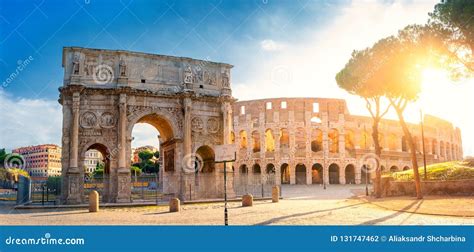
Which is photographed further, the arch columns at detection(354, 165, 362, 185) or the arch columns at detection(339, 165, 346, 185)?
the arch columns at detection(354, 165, 362, 185)

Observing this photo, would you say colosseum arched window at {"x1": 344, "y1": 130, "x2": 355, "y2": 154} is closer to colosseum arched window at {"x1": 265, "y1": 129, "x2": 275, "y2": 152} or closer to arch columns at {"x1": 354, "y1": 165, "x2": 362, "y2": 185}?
arch columns at {"x1": 354, "y1": 165, "x2": 362, "y2": 185}

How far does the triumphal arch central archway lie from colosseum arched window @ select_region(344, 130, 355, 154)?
29291 mm

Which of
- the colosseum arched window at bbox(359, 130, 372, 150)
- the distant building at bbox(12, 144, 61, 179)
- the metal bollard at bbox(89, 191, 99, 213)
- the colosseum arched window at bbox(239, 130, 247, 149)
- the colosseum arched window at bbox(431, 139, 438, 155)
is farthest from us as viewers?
the distant building at bbox(12, 144, 61, 179)

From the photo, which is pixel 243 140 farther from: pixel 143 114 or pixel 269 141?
pixel 143 114

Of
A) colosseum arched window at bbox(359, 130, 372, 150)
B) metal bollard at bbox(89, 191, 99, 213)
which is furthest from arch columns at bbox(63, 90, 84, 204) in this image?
colosseum arched window at bbox(359, 130, 372, 150)

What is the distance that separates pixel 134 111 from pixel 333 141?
3411 cm

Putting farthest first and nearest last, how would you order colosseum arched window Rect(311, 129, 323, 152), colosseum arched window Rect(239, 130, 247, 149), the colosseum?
colosseum arched window Rect(239, 130, 247, 149)
colosseum arched window Rect(311, 129, 323, 152)
the colosseum

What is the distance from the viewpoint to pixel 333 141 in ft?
174

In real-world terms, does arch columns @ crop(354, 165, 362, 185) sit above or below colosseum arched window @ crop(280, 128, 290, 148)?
below

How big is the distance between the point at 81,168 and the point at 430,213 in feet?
53.7

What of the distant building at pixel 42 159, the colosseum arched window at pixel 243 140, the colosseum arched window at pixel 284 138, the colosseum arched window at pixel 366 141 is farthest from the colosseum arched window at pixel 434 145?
the distant building at pixel 42 159

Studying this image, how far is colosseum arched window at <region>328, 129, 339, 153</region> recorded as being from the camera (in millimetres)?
51781
